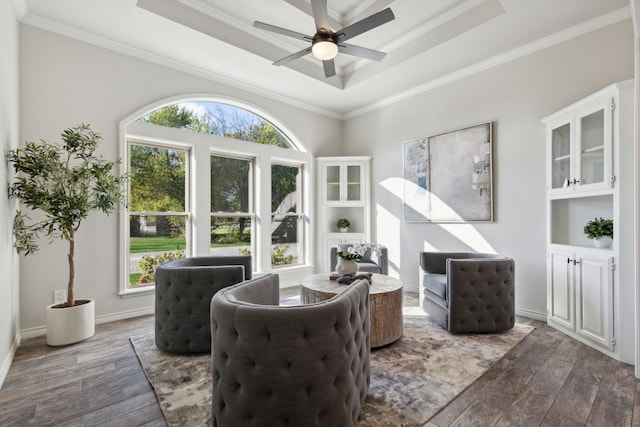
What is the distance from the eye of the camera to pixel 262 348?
4.44 ft

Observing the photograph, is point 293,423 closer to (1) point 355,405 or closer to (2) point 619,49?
(1) point 355,405

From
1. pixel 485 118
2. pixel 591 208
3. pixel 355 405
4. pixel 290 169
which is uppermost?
pixel 485 118

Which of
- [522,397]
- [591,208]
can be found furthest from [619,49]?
[522,397]

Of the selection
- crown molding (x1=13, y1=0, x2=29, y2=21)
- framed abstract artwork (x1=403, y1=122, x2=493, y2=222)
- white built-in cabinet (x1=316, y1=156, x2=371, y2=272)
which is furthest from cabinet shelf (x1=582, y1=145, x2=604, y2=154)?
crown molding (x1=13, y1=0, x2=29, y2=21)

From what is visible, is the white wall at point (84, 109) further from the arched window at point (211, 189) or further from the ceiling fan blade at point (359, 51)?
the ceiling fan blade at point (359, 51)

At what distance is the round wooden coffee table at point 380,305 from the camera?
2695 millimetres

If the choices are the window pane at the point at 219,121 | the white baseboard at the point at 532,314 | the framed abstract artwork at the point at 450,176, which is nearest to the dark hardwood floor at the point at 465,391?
the white baseboard at the point at 532,314

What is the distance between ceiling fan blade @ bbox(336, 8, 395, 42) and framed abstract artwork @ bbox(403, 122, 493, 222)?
2.27 m

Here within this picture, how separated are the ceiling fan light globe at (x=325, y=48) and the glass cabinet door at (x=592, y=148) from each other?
8.08ft

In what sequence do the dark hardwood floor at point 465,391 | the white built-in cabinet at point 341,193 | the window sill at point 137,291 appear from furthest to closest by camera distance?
the white built-in cabinet at point 341,193
the window sill at point 137,291
the dark hardwood floor at point 465,391

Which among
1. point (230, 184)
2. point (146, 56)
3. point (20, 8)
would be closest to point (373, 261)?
point (230, 184)

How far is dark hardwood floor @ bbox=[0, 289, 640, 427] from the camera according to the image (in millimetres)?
1805

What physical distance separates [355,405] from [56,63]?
14.0 ft

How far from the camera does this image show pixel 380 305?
2.71 meters
